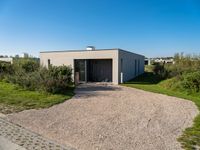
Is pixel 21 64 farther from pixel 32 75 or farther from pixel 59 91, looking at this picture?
pixel 59 91

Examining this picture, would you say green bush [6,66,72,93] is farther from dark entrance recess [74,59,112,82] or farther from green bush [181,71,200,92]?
green bush [181,71,200,92]

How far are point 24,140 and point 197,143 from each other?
4.18 meters

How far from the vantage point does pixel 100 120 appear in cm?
632

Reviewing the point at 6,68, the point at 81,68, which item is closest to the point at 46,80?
the point at 81,68

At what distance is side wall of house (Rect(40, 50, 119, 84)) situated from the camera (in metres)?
17.2

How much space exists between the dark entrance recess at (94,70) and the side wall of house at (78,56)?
0.67 metres

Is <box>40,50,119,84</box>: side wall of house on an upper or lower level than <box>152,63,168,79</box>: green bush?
upper

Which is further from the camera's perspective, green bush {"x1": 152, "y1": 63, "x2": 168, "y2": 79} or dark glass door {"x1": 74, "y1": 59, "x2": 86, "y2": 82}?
green bush {"x1": 152, "y1": 63, "x2": 168, "y2": 79}

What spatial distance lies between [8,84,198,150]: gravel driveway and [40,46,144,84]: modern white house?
8829 millimetres

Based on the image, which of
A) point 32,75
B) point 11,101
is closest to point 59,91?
point 32,75

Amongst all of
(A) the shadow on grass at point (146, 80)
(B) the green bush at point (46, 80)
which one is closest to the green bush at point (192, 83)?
(A) the shadow on grass at point (146, 80)

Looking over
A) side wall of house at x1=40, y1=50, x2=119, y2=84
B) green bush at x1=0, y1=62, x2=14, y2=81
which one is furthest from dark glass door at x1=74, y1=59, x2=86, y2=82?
green bush at x1=0, y1=62, x2=14, y2=81

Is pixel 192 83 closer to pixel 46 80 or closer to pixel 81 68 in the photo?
pixel 46 80

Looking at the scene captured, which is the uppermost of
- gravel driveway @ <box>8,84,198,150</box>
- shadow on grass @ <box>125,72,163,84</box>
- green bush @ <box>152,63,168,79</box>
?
green bush @ <box>152,63,168,79</box>
